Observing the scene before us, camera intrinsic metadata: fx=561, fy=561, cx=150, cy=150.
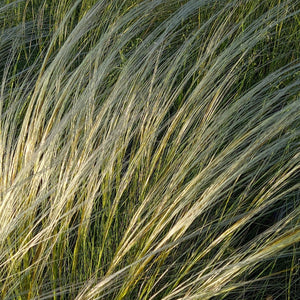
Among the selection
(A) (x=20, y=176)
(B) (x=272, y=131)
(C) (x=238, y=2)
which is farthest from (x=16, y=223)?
(C) (x=238, y=2)

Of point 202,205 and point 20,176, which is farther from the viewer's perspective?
point 20,176

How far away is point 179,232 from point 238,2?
113cm

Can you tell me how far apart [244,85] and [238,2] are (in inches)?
14.1

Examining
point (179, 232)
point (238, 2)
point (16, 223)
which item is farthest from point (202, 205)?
point (238, 2)

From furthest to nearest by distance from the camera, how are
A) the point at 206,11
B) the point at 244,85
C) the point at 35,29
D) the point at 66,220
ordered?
the point at 35,29 → the point at 206,11 → the point at 244,85 → the point at 66,220

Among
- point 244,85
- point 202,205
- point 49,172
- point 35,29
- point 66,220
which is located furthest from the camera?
point 35,29

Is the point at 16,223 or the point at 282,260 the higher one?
the point at 16,223

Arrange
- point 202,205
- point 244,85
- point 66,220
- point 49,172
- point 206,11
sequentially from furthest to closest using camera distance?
Answer: point 206,11, point 244,85, point 49,172, point 66,220, point 202,205

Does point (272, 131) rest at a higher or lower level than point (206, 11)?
lower

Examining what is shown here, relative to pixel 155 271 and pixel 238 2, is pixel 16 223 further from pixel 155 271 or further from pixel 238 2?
pixel 238 2

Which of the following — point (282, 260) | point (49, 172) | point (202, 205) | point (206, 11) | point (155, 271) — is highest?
point (206, 11)

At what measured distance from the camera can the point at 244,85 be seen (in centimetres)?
203

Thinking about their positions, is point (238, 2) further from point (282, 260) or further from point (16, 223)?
point (16, 223)

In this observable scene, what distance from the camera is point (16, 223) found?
1.44 meters
